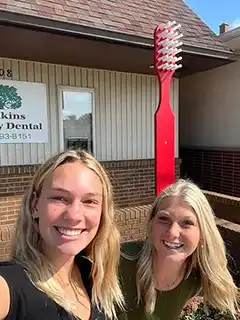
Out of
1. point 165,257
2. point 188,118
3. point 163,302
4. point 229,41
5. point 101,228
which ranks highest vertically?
point 229,41

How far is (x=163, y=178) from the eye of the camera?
417cm

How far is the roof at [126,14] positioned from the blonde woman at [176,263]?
11.3 feet

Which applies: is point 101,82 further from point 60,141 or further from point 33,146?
point 33,146

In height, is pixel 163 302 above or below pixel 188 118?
below

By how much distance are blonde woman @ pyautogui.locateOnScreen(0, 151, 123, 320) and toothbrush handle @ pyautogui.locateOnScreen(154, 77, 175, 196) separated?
9.09 ft

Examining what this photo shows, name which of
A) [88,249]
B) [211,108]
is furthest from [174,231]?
[211,108]

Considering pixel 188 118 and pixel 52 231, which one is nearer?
pixel 52 231

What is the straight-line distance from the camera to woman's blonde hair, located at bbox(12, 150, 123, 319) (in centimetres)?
122

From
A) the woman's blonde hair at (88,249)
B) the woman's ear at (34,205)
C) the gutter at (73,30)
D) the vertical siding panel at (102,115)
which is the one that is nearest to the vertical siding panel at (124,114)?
the vertical siding panel at (102,115)

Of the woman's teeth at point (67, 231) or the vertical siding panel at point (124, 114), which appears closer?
the woman's teeth at point (67, 231)

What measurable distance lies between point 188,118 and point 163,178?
5.20 metres

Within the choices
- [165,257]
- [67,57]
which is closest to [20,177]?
[67,57]

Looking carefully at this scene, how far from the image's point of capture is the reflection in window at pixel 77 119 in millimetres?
6191

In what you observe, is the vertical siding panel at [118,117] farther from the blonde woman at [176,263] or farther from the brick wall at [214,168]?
the blonde woman at [176,263]
